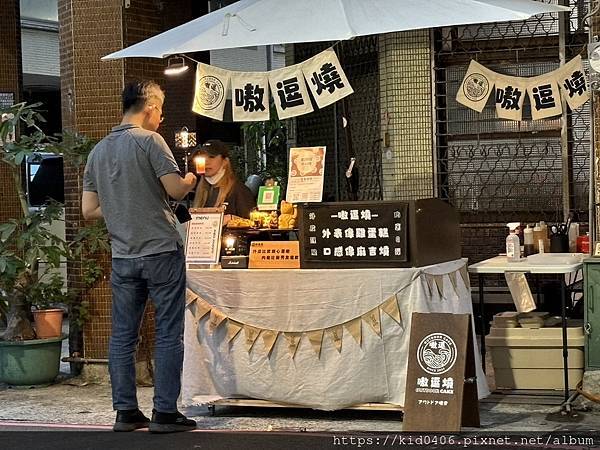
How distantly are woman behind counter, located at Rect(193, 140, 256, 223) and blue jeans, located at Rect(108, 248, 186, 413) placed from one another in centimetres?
152

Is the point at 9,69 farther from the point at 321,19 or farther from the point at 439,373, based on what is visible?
the point at 439,373

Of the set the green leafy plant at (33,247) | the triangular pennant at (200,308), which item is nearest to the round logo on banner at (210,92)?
the green leafy plant at (33,247)

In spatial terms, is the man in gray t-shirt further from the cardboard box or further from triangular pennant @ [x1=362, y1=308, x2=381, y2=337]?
the cardboard box

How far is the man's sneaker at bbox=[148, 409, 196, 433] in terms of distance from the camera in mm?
6066

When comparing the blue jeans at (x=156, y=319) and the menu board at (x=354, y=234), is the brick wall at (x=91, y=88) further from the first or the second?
the menu board at (x=354, y=234)

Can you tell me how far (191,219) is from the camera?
6.79 m

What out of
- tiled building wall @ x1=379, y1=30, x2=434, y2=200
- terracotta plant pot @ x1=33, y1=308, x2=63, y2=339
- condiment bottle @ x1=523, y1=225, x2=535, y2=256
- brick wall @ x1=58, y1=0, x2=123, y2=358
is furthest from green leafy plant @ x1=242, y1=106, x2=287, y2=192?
condiment bottle @ x1=523, y1=225, x2=535, y2=256

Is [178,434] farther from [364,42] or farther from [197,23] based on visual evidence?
[364,42]

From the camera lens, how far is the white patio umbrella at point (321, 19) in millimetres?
6207

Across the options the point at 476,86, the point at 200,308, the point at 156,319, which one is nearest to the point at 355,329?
the point at 200,308

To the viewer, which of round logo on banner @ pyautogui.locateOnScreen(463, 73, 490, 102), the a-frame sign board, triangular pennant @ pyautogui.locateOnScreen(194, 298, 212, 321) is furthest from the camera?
round logo on banner @ pyautogui.locateOnScreen(463, 73, 490, 102)

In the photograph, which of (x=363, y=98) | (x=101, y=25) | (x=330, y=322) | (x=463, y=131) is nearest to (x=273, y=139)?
(x=363, y=98)

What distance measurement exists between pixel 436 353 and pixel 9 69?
22.4ft

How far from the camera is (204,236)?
681 cm
